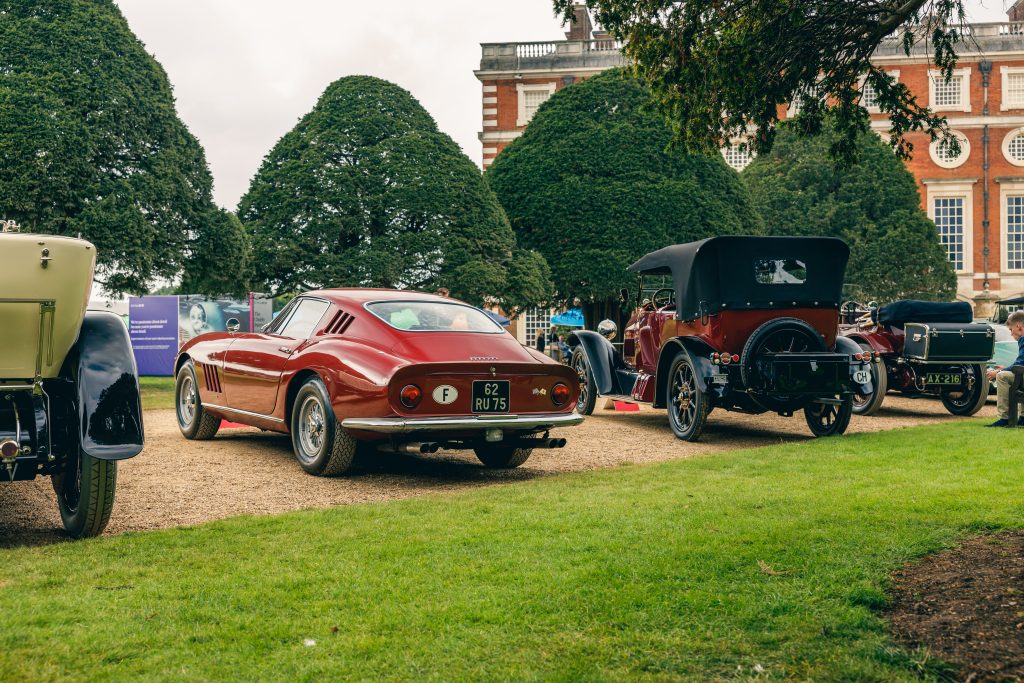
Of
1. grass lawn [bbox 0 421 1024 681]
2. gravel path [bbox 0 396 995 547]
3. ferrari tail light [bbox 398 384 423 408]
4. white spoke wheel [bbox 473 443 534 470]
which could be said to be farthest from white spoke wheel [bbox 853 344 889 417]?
ferrari tail light [bbox 398 384 423 408]

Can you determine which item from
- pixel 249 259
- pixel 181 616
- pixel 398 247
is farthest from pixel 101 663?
pixel 398 247

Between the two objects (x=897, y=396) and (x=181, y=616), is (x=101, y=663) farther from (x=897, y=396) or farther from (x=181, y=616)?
(x=897, y=396)

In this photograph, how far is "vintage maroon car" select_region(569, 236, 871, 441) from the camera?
10.8 m

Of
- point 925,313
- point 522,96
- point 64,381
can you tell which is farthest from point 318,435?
point 522,96

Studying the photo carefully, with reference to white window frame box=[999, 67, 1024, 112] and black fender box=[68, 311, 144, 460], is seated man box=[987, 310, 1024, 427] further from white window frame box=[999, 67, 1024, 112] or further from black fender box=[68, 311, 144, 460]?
white window frame box=[999, 67, 1024, 112]

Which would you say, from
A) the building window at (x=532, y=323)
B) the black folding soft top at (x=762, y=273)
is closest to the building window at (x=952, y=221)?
the building window at (x=532, y=323)

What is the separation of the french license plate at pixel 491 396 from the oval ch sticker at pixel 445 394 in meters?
0.18

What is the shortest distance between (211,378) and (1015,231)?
46.8 m

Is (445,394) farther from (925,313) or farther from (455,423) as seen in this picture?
(925,313)

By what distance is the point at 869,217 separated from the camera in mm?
38438

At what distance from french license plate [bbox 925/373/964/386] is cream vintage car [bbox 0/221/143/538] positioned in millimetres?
11674

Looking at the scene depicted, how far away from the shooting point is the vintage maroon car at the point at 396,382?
784 centimetres

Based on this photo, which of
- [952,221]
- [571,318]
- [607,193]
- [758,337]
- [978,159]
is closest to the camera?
[758,337]

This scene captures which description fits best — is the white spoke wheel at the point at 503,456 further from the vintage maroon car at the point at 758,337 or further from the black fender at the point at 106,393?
the black fender at the point at 106,393
